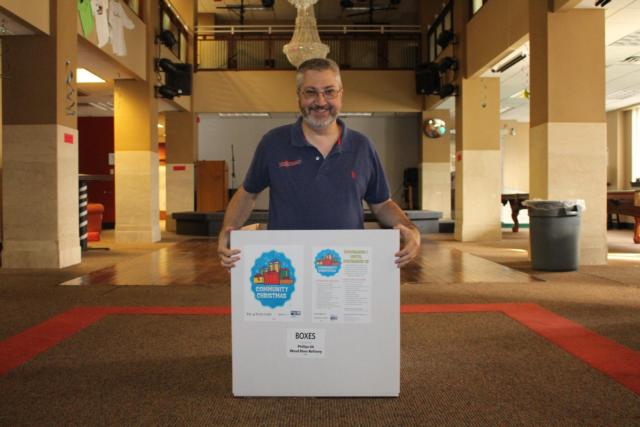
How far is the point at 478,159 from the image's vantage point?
10688 millimetres

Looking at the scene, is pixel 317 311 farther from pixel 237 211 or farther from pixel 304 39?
pixel 304 39

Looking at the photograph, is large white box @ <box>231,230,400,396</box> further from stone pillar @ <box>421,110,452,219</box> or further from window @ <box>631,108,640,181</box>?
window @ <box>631,108,640,181</box>

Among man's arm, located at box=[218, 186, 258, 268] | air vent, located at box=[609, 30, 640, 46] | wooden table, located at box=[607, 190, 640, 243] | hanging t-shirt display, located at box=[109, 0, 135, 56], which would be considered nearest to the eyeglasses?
man's arm, located at box=[218, 186, 258, 268]

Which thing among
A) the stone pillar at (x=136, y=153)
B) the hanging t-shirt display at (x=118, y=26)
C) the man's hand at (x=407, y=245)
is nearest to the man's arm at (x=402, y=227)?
the man's hand at (x=407, y=245)

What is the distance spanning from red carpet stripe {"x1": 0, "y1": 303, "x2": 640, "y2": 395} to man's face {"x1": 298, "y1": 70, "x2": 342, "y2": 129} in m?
1.63

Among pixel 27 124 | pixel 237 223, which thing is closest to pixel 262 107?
pixel 27 124

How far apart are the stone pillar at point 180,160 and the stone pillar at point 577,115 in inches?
331

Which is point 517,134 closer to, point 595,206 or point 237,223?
point 595,206

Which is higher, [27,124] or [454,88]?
[454,88]

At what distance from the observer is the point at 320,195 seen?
7.42 feet

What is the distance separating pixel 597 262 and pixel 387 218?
5228 millimetres

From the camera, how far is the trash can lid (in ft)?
20.6

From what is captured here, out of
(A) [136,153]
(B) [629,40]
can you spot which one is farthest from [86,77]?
(B) [629,40]

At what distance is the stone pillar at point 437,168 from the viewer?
1382 centimetres
